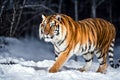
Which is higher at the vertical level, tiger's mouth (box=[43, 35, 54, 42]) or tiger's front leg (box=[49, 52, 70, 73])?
tiger's mouth (box=[43, 35, 54, 42])

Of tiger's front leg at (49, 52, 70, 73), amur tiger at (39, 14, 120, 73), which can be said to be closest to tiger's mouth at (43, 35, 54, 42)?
amur tiger at (39, 14, 120, 73)

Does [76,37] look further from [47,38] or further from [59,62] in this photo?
Result: [47,38]

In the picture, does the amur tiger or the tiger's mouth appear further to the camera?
the amur tiger

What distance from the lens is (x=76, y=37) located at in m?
7.95

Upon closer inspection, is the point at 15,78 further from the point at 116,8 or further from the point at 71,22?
the point at 116,8

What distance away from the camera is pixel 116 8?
22.1 meters

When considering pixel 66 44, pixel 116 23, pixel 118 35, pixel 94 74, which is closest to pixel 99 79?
pixel 94 74

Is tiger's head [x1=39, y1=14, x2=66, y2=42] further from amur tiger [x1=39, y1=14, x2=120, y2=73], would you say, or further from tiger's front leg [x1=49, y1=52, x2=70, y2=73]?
tiger's front leg [x1=49, y1=52, x2=70, y2=73]

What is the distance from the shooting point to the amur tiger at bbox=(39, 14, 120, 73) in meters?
7.59

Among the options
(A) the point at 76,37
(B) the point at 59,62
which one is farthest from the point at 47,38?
(A) the point at 76,37

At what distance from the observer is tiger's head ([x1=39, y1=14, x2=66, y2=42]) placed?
7461 mm

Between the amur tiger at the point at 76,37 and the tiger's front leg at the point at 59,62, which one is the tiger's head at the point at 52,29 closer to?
the amur tiger at the point at 76,37

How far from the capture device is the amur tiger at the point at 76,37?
7.59 metres

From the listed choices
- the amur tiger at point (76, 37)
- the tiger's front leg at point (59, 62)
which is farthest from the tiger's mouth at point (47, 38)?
the tiger's front leg at point (59, 62)
